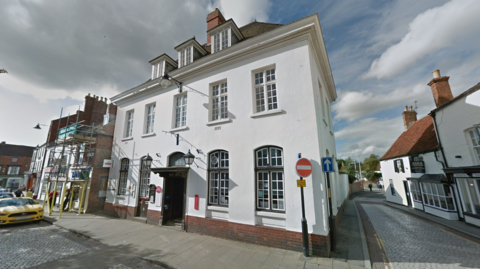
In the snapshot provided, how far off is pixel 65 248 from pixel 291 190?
832 centimetres

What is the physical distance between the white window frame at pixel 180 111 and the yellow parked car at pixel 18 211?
29.3ft

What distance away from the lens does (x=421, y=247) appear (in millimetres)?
6621

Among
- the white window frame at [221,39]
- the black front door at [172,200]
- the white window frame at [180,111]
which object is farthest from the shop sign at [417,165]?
the white window frame at [180,111]

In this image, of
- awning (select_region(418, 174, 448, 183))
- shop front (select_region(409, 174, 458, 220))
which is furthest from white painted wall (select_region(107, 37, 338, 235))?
shop front (select_region(409, 174, 458, 220))

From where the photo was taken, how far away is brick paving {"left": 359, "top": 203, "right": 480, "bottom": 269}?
214 inches

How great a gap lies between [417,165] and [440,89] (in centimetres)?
548

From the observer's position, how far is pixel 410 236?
314 inches

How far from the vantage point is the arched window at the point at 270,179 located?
6824 mm

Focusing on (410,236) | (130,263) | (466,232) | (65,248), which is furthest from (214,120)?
(466,232)

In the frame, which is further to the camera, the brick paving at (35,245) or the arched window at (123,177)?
the arched window at (123,177)

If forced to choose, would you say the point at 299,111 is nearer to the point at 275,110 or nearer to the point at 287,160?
the point at 275,110

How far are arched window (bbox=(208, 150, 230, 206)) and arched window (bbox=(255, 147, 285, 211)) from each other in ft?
5.02

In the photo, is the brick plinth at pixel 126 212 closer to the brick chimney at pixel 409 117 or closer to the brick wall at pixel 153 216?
the brick wall at pixel 153 216

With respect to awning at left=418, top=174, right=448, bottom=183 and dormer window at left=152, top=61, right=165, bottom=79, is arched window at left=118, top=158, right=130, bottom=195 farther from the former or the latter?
awning at left=418, top=174, right=448, bottom=183
